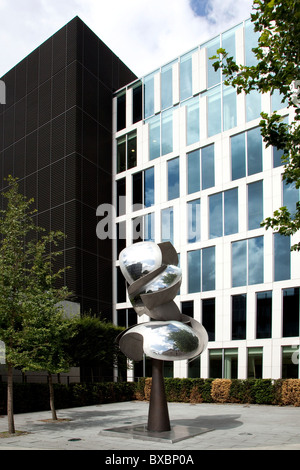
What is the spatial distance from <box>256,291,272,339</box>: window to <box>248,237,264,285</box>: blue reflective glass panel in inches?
36.3

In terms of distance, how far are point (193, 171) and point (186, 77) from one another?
706 centimetres

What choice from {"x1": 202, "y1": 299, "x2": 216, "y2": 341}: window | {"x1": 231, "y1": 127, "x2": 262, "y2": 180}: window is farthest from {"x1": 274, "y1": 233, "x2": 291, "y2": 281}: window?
{"x1": 202, "y1": 299, "x2": 216, "y2": 341}: window

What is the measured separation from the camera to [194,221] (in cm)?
3178

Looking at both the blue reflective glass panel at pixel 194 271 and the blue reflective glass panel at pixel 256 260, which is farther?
the blue reflective glass panel at pixel 194 271

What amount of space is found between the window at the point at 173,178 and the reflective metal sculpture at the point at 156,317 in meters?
19.5

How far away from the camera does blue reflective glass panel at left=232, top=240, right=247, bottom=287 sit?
2869 cm

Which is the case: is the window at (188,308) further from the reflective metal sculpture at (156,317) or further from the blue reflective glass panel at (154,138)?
the reflective metal sculpture at (156,317)

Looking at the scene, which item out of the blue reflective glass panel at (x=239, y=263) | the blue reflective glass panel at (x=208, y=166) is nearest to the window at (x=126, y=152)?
the blue reflective glass panel at (x=208, y=166)

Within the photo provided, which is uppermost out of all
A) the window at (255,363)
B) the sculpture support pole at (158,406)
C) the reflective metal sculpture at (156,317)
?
the reflective metal sculpture at (156,317)

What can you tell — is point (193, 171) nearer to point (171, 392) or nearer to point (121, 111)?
point (121, 111)

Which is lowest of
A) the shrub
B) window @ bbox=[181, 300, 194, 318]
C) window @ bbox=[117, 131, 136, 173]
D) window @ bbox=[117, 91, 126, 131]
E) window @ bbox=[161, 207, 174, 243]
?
the shrub

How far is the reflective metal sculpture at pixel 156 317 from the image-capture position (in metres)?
12.9

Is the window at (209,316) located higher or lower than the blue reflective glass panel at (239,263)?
lower

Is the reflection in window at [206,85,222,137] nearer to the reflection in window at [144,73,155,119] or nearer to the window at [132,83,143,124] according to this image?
the reflection in window at [144,73,155,119]
